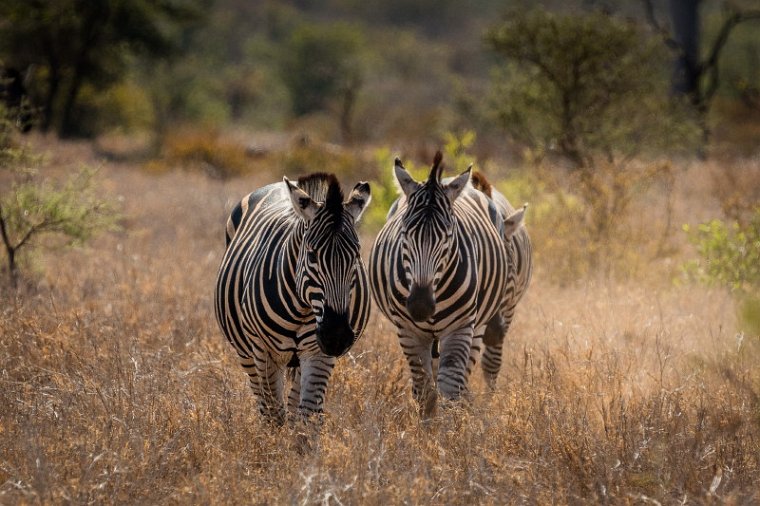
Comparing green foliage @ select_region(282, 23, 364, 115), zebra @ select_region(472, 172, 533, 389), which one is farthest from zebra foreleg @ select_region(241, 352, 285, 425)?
green foliage @ select_region(282, 23, 364, 115)

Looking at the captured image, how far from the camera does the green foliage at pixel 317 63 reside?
134 feet

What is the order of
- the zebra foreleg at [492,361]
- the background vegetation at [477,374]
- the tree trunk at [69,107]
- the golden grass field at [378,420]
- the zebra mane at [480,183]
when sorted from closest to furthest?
the golden grass field at [378,420]
the background vegetation at [477,374]
the zebra foreleg at [492,361]
the zebra mane at [480,183]
the tree trunk at [69,107]

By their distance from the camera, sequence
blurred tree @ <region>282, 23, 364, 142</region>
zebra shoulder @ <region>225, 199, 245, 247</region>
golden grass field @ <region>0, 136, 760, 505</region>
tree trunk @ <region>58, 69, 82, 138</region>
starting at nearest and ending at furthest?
1. golden grass field @ <region>0, 136, 760, 505</region>
2. zebra shoulder @ <region>225, 199, 245, 247</region>
3. tree trunk @ <region>58, 69, 82, 138</region>
4. blurred tree @ <region>282, 23, 364, 142</region>

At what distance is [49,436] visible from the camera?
459 centimetres

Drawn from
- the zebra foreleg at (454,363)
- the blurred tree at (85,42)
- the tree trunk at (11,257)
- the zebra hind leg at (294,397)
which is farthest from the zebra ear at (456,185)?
the blurred tree at (85,42)

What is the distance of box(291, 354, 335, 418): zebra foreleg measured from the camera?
4.75 meters

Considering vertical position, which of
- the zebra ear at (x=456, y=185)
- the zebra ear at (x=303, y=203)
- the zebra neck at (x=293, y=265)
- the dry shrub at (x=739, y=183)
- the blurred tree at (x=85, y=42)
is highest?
the blurred tree at (x=85, y=42)

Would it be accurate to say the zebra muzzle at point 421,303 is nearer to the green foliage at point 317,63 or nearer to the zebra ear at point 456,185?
the zebra ear at point 456,185

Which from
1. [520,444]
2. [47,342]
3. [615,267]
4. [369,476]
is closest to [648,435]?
[520,444]

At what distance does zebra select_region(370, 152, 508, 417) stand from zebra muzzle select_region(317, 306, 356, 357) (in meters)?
0.50

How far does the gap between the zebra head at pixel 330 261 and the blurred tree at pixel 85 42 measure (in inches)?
811

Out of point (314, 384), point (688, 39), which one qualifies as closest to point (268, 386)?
point (314, 384)

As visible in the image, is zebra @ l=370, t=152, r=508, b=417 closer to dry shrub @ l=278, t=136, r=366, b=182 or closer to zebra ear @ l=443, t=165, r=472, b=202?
zebra ear @ l=443, t=165, r=472, b=202

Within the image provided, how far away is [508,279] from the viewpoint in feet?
20.7
